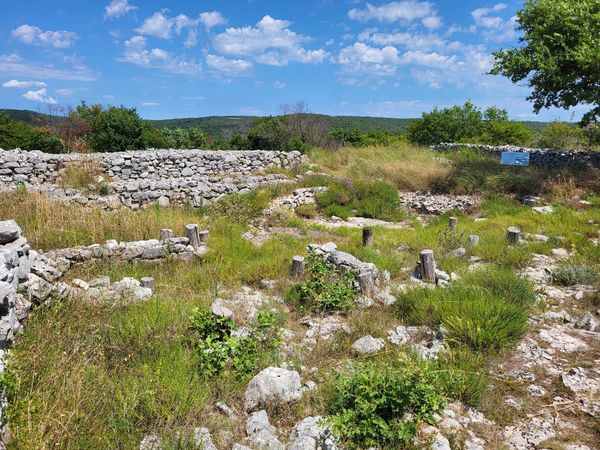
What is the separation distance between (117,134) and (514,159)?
1726 cm

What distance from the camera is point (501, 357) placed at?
4223mm

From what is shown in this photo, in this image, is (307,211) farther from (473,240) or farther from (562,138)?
(562,138)

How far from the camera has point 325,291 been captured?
18.3ft

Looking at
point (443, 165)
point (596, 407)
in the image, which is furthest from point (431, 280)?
point (443, 165)

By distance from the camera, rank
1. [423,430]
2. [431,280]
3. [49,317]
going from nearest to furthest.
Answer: [423,430] → [49,317] → [431,280]

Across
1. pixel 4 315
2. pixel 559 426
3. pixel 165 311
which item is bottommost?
pixel 559 426

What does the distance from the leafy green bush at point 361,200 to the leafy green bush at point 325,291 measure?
596 cm

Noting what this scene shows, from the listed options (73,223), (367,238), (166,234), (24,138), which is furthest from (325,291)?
(24,138)

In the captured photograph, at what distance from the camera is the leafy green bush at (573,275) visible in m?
6.28

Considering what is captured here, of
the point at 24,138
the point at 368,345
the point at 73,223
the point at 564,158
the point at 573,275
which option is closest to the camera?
the point at 368,345

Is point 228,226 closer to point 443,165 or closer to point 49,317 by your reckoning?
point 49,317

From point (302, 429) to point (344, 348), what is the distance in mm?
1366

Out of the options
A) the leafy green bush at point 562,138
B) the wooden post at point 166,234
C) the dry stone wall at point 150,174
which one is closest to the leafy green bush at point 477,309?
the wooden post at point 166,234

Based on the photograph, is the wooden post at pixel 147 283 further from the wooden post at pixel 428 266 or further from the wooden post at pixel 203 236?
the wooden post at pixel 428 266
